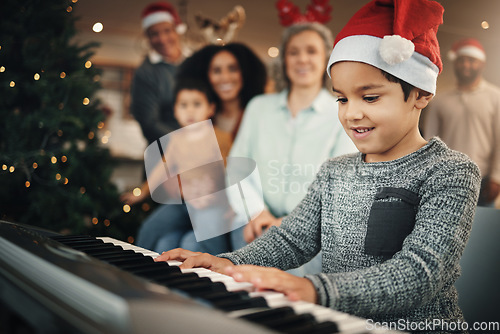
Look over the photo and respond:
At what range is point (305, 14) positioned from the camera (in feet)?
9.86

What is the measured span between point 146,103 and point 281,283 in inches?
109

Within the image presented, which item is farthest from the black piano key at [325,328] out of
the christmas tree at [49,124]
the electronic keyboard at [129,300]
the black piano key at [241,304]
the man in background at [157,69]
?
the man in background at [157,69]

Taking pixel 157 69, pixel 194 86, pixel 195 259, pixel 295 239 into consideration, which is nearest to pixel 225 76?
pixel 194 86

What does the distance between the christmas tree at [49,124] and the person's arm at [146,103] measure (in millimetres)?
297

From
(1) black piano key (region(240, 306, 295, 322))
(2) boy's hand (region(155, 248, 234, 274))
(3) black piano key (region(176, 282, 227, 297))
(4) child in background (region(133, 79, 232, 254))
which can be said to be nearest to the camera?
(1) black piano key (region(240, 306, 295, 322))

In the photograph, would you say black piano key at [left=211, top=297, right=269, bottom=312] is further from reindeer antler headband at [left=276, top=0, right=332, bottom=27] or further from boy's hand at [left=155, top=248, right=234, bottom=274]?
reindeer antler headband at [left=276, top=0, right=332, bottom=27]

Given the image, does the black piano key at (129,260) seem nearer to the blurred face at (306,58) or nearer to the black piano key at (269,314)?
the black piano key at (269,314)

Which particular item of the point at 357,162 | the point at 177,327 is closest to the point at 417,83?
the point at 357,162

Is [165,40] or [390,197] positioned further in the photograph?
[165,40]

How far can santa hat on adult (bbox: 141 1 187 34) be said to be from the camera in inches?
133

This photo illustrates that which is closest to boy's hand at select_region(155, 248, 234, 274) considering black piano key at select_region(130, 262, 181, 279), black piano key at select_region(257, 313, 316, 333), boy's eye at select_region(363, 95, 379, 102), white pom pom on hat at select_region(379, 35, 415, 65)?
black piano key at select_region(130, 262, 181, 279)

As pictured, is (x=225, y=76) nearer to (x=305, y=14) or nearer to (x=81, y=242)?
(x=305, y=14)

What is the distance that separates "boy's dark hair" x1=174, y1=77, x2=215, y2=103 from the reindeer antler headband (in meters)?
0.71

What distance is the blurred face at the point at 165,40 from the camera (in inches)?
133
